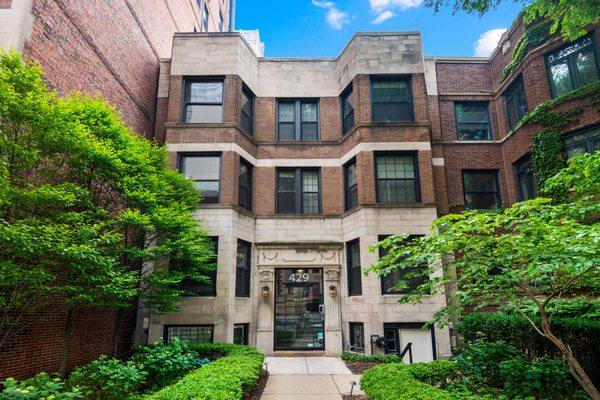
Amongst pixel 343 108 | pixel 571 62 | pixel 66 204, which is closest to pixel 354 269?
pixel 343 108

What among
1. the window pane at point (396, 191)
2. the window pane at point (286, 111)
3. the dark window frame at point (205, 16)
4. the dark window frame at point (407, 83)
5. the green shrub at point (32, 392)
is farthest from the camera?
the dark window frame at point (205, 16)

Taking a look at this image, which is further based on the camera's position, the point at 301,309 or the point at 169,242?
the point at 301,309

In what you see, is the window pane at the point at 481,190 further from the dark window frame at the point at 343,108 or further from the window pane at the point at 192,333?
the window pane at the point at 192,333

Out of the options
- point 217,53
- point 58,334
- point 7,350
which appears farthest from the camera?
point 217,53

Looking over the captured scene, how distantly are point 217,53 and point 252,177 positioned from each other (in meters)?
5.09

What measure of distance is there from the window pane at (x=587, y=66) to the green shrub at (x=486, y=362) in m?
9.73

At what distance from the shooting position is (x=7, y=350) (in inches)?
292

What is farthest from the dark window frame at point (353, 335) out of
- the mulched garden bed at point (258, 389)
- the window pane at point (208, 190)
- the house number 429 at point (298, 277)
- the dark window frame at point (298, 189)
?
the window pane at point (208, 190)

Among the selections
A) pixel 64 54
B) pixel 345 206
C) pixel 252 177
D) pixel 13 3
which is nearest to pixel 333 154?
pixel 345 206

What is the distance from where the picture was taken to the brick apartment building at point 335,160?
1192 cm

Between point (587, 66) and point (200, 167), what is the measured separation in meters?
13.7

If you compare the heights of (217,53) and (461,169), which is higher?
(217,53)

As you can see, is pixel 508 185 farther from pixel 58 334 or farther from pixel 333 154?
pixel 58 334

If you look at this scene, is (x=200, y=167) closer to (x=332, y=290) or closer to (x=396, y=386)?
(x=332, y=290)
